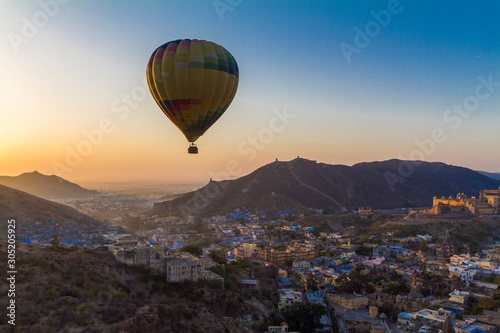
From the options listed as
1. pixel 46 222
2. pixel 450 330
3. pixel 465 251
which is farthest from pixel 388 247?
pixel 46 222

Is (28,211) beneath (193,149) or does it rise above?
beneath

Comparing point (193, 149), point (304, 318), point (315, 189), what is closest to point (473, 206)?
point (315, 189)

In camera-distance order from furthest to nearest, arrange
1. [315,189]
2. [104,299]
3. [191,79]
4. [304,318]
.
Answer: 1. [315,189]
2. [304,318]
3. [104,299]
4. [191,79]

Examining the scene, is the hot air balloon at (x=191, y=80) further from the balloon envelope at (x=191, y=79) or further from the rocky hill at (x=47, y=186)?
the rocky hill at (x=47, y=186)

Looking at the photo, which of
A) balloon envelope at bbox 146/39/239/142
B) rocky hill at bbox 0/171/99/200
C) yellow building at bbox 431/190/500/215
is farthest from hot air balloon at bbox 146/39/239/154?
rocky hill at bbox 0/171/99/200

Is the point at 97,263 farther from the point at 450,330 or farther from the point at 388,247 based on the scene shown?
the point at 388,247

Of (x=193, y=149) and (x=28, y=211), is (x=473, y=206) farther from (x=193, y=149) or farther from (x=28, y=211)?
(x=28, y=211)
